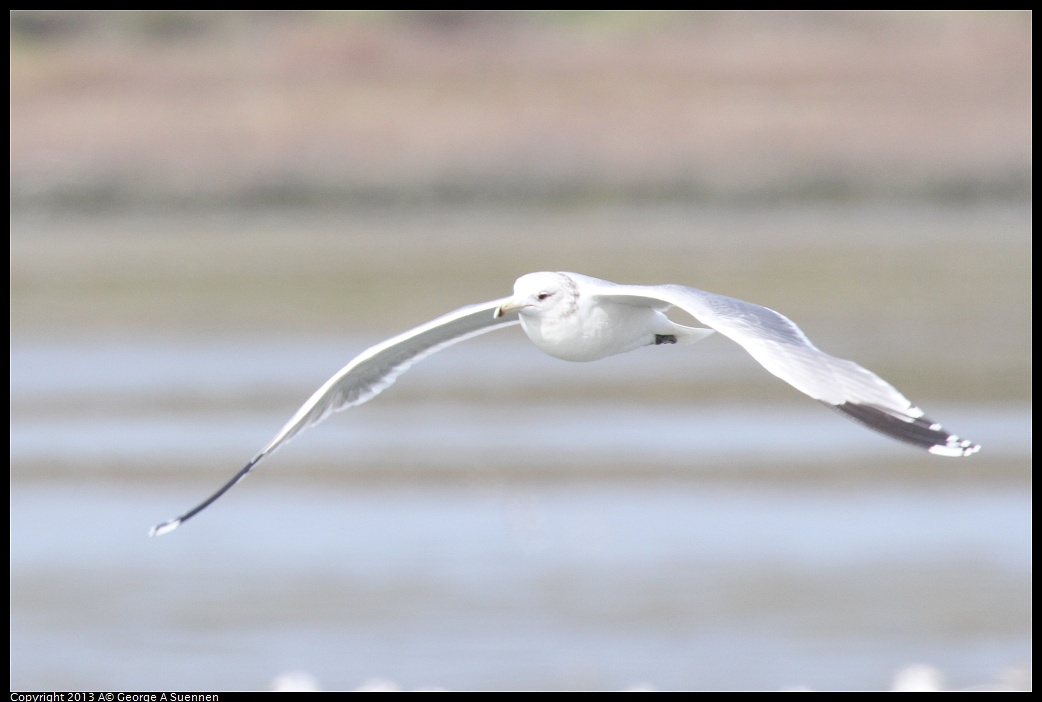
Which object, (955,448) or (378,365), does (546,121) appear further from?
(955,448)

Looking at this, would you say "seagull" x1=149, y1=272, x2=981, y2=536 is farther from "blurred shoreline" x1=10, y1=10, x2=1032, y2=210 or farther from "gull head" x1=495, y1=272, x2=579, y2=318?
"blurred shoreline" x1=10, y1=10, x2=1032, y2=210

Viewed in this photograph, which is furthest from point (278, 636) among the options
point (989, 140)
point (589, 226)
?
point (989, 140)

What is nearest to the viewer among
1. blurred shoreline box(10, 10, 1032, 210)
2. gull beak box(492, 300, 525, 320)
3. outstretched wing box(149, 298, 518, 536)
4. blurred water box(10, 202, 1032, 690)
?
gull beak box(492, 300, 525, 320)

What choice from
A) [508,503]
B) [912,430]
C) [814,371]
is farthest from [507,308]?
[508,503]

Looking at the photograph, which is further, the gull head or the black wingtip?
the gull head

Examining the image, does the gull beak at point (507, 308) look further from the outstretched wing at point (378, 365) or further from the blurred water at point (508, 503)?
the blurred water at point (508, 503)

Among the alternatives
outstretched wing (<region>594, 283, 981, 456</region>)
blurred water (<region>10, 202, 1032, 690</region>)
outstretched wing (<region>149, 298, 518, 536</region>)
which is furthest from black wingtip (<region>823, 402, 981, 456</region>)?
blurred water (<region>10, 202, 1032, 690</region>)

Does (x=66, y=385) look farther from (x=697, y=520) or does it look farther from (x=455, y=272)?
(x=697, y=520)

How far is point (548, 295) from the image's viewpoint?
802cm

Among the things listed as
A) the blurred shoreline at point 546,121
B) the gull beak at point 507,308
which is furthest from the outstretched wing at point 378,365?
the blurred shoreline at point 546,121

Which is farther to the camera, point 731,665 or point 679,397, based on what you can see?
point 679,397

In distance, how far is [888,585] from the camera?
12.8m

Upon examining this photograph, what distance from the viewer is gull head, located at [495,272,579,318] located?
7996 millimetres
